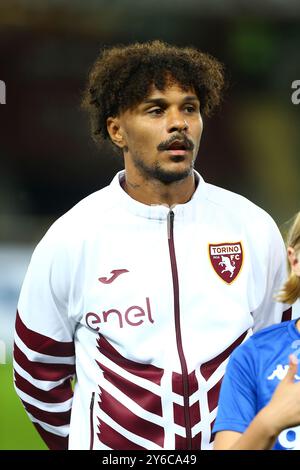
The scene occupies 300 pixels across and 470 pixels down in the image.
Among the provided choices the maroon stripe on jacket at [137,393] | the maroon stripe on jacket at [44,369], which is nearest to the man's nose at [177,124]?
the maroon stripe on jacket at [137,393]

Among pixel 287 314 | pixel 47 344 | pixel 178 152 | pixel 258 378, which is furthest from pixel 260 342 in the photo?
pixel 47 344

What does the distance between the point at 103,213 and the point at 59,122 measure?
630cm

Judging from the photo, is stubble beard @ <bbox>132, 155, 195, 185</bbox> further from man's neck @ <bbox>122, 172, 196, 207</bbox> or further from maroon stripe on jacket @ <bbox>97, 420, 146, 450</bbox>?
maroon stripe on jacket @ <bbox>97, 420, 146, 450</bbox>

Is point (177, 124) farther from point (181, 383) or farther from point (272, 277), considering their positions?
point (181, 383)

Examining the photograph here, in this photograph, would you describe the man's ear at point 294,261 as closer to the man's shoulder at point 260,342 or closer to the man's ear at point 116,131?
the man's shoulder at point 260,342

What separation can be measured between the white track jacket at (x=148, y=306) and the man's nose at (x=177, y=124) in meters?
0.25

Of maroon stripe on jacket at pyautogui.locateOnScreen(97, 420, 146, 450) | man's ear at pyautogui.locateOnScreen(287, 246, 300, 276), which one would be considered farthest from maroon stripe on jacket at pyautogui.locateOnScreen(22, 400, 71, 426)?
man's ear at pyautogui.locateOnScreen(287, 246, 300, 276)

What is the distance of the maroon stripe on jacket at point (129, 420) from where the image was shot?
3.30 metres

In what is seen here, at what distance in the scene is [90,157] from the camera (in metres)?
9.55

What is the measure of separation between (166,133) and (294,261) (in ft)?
2.45
